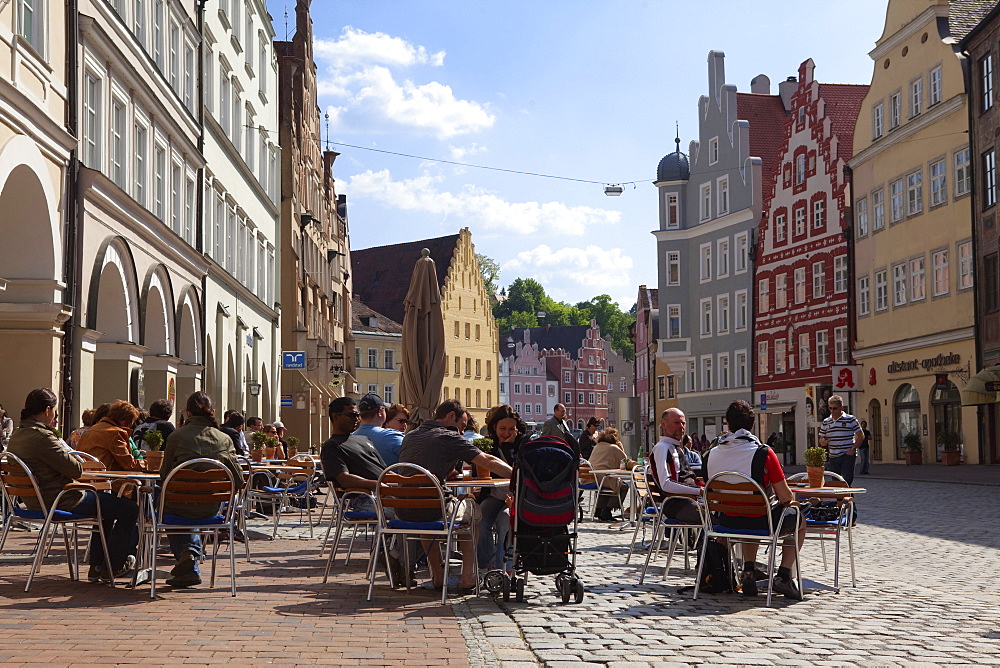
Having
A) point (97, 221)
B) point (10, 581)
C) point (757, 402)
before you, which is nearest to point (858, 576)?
point (10, 581)

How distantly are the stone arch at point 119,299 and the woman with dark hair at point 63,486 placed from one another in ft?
40.9

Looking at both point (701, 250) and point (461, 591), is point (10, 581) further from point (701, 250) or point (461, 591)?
point (701, 250)

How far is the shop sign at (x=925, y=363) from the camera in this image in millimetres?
41228

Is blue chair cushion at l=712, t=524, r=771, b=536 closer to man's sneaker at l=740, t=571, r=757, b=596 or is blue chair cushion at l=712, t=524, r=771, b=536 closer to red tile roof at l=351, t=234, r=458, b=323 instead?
man's sneaker at l=740, t=571, r=757, b=596

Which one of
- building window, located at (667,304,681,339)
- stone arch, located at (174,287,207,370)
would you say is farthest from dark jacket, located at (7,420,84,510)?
building window, located at (667,304,681,339)

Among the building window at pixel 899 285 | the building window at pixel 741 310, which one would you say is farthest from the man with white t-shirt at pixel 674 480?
the building window at pixel 741 310

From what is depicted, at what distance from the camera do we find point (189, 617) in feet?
27.4

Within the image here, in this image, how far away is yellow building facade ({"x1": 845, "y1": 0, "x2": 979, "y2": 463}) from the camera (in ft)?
134

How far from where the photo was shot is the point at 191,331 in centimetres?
3038

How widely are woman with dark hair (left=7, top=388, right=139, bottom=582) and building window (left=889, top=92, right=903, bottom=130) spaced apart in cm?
4090

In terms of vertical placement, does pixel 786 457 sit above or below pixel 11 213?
below

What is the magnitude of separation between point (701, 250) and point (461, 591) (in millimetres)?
59696

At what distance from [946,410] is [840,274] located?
43.8 feet

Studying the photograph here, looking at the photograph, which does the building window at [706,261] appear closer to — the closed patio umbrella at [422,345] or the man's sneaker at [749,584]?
the closed patio umbrella at [422,345]
